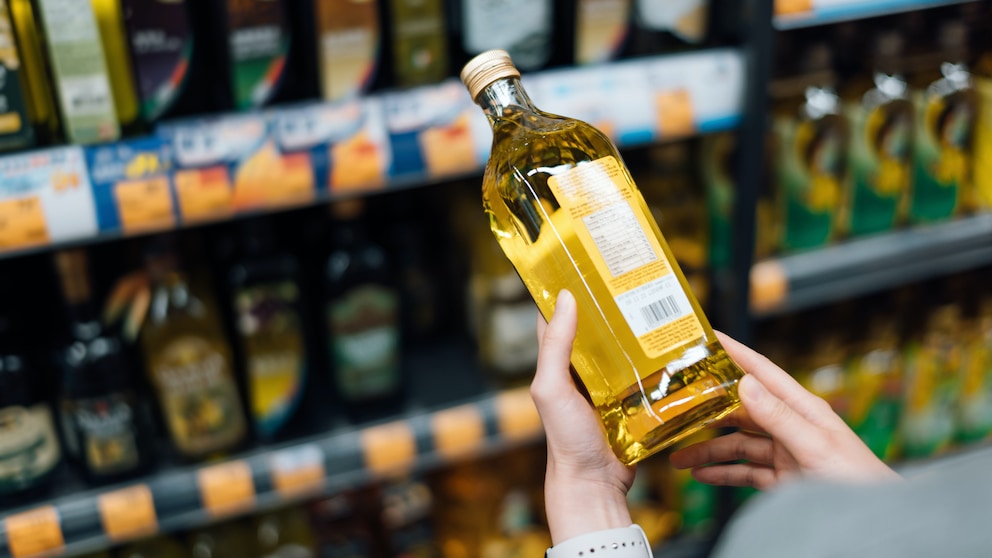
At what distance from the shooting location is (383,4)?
1.11m

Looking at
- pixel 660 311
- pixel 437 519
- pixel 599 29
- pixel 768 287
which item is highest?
pixel 599 29

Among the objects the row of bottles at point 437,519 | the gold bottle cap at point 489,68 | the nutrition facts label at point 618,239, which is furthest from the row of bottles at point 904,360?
the gold bottle cap at point 489,68

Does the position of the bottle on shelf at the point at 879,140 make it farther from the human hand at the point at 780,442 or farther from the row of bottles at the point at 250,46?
the human hand at the point at 780,442

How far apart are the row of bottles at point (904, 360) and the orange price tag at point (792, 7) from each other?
0.67 m

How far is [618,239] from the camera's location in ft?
2.46

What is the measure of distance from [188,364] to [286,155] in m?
0.34

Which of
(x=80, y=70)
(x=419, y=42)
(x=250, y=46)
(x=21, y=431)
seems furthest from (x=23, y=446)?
(x=419, y=42)

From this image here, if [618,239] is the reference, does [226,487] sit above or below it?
below

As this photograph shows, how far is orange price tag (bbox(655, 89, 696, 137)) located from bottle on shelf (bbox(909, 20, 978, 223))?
0.57 m

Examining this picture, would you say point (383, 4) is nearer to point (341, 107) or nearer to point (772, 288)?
point (341, 107)

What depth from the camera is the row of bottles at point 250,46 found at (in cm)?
96

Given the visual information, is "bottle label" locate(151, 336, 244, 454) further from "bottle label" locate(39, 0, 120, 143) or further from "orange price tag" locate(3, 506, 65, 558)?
"bottle label" locate(39, 0, 120, 143)

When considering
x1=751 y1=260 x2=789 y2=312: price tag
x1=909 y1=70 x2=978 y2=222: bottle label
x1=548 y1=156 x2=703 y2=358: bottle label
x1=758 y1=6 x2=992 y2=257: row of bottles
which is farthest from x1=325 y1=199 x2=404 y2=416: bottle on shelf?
x1=909 y1=70 x2=978 y2=222: bottle label

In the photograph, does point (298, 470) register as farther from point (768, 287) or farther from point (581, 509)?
point (768, 287)
